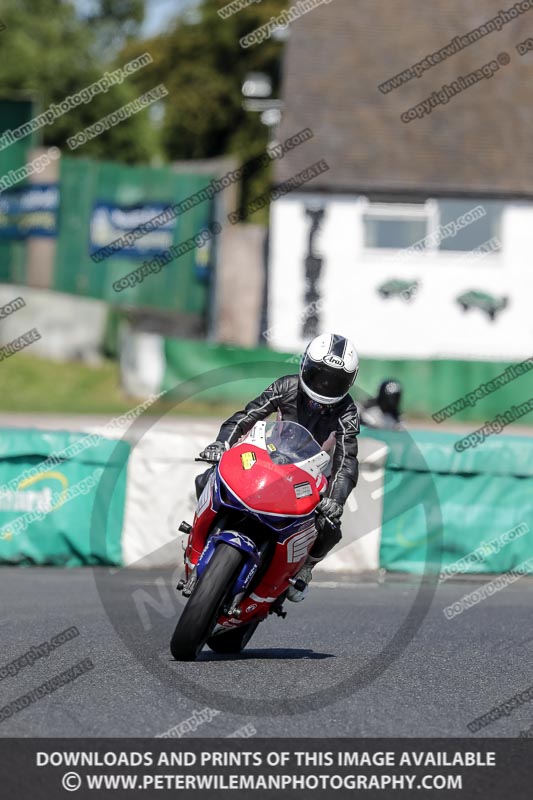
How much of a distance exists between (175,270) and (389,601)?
20.5 m

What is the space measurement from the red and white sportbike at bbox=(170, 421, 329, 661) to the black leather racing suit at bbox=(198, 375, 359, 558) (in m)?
0.26

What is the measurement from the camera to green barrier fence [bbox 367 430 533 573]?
1267 centimetres

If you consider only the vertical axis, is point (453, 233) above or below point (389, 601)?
below

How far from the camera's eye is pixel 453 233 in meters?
26.5

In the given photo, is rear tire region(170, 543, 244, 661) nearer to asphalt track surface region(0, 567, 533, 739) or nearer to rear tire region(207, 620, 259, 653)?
asphalt track surface region(0, 567, 533, 739)

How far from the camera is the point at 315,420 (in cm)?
780

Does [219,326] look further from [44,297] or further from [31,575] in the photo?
[31,575]

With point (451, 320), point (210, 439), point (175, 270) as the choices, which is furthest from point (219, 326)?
point (210, 439)

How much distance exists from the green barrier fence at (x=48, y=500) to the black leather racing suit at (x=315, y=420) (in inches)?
192

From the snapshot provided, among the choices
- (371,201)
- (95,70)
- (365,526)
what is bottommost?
(95,70)

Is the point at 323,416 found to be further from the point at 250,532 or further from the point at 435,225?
the point at 435,225

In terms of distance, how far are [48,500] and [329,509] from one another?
19.0 feet

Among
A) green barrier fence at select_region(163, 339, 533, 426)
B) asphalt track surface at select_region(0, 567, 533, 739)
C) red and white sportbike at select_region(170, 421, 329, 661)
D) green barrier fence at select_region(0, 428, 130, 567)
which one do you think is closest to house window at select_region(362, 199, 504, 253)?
green barrier fence at select_region(163, 339, 533, 426)

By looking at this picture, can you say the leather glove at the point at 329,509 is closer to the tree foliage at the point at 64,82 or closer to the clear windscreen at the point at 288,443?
the clear windscreen at the point at 288,443
